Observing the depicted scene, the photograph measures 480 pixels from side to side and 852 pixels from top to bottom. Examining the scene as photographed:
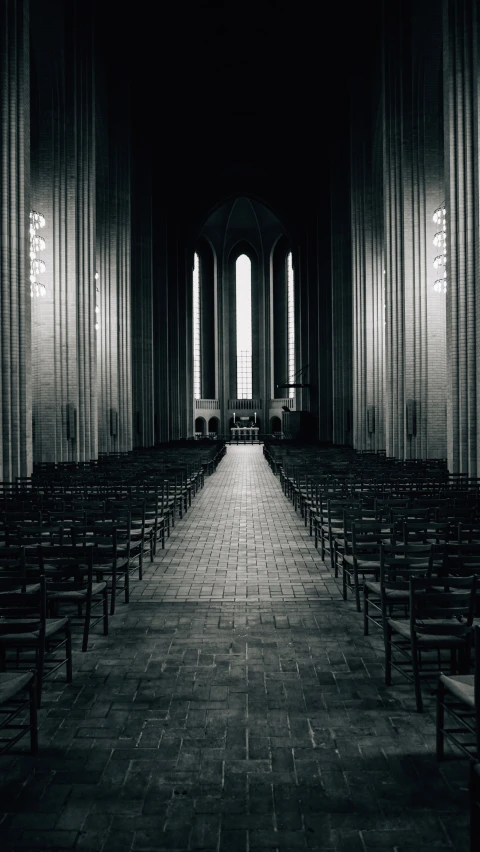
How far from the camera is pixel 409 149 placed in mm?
21156

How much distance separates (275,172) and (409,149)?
1174 inches

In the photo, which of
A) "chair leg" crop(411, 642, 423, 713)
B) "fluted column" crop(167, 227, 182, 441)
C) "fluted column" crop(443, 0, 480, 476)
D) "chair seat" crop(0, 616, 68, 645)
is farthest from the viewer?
"fluted column" crop(167, 227, 182, 441)

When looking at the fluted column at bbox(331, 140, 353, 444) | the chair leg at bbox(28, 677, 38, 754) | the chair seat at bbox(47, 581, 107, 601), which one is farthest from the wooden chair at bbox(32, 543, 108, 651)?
the fluted column at bbox(331, 140, 353, 444)

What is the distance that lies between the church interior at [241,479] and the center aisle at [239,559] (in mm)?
74

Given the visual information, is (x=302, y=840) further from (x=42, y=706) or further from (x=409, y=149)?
(x=409, y=149)

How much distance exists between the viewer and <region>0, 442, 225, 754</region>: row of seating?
14.5ft

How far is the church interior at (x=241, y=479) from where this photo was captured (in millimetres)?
3613

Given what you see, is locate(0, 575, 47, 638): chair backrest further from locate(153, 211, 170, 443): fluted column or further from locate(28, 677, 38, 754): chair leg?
locate(153, 211, 170, 443): fluted column

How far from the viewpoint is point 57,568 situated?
6.75 m

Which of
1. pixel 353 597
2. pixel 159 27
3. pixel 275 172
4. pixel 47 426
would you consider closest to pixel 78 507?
pixel 353 597

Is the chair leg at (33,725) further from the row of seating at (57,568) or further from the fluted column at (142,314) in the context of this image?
the fluted column at (142,314)

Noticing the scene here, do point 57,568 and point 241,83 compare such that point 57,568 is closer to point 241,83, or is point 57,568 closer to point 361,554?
point 361,554

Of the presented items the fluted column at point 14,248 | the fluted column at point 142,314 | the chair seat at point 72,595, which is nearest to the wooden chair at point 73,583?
the chair seat at point 72,595

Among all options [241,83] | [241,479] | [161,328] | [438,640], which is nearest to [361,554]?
[438,640]
